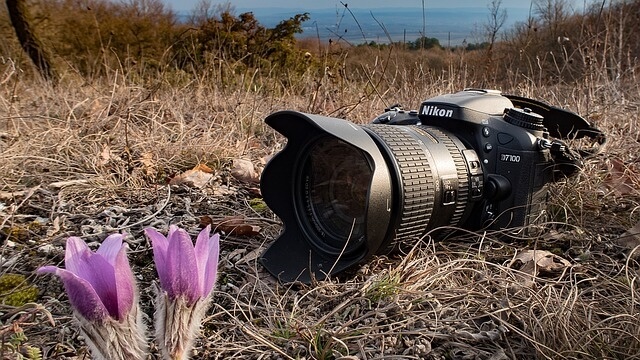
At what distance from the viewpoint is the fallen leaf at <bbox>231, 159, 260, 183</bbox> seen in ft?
7.06

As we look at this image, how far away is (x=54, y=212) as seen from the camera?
173cm

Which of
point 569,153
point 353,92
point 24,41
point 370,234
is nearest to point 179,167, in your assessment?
point 370,234

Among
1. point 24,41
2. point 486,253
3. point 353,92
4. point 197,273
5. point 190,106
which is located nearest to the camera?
point 197,273

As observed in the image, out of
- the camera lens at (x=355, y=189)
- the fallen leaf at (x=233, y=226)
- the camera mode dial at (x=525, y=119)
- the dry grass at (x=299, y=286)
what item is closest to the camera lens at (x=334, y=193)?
the camera lens at (x=355, y=189)

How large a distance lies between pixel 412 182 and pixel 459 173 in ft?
0.72

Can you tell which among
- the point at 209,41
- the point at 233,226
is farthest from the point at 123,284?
the point at 209,41

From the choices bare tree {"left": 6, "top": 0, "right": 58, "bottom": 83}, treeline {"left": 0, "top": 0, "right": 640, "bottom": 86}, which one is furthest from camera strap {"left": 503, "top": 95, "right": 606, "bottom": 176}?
bare tree {"left": 6, "top": 0, "right": 58, "bottom": 83}

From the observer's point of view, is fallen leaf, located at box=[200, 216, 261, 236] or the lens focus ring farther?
fallen leaf, located at box=[200, 216, 261, 236]

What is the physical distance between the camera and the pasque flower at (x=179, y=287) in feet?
2.35

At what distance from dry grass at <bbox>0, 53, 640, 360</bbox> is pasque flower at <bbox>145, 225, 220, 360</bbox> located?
0.45 feet

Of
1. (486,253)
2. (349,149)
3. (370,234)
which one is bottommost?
(486,253)

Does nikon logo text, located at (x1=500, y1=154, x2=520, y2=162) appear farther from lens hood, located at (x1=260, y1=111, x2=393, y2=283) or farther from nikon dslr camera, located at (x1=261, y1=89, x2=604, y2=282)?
lens hood, located at (x1=260, y1=111, x2=393, y2=283)

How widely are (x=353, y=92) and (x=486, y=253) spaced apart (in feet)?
7.63

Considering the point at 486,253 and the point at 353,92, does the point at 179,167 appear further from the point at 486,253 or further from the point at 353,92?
the point at 353,92
